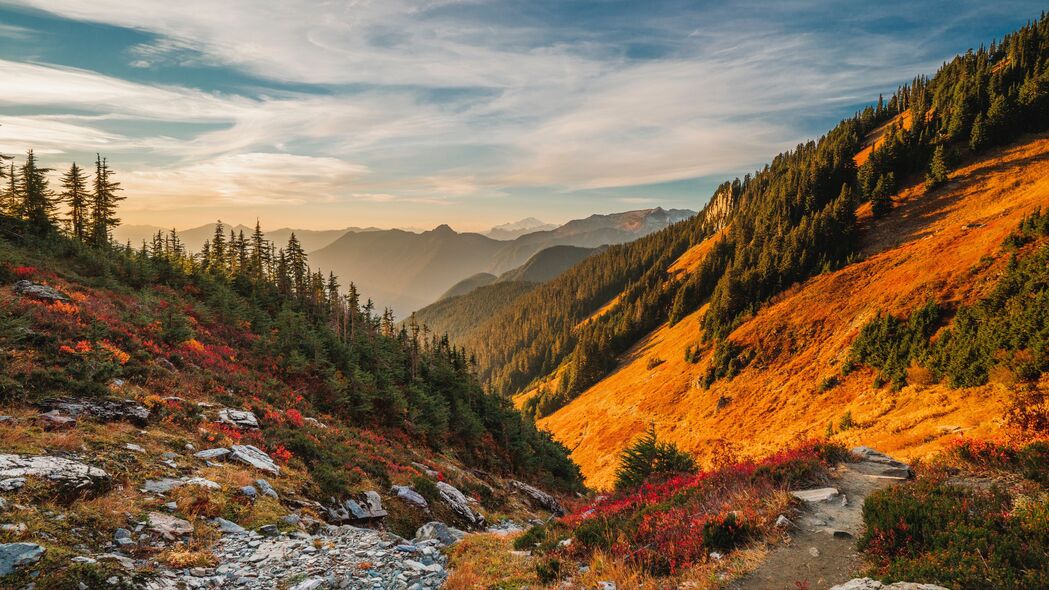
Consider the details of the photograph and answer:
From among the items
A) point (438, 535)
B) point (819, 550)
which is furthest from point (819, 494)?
point (438, 535)

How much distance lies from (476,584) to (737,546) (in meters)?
5.51

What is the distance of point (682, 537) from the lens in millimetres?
8734

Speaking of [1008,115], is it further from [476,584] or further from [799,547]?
[476,584]

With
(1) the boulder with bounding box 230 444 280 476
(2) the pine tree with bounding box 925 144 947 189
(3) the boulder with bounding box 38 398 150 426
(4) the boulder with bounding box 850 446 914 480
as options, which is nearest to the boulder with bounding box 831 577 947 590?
(4) the boulder with bounding box 850 446 914 480

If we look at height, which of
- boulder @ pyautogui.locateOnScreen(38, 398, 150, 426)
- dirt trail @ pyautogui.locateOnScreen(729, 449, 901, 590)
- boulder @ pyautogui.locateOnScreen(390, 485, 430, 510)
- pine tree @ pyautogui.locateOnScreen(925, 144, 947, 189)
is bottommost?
boulder @ pyautogui.locateOnScreen(390, 485, 430, 510)

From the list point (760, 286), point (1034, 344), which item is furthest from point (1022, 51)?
point (1034, 344)

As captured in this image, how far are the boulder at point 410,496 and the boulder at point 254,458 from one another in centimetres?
474

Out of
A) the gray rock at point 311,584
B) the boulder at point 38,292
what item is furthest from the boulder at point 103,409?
the boulder at point 38,292

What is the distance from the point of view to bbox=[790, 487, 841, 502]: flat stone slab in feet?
31.9

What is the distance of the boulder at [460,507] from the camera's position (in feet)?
59.9

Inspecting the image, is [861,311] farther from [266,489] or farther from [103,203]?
[103,203]

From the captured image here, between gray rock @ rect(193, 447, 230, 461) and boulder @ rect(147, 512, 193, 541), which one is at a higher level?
boulder @ rect(147, 512, 193, 541)

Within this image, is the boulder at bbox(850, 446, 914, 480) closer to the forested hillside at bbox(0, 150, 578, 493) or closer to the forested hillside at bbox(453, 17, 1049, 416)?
the forested hillside at bbox(0, 150, 578, 493)

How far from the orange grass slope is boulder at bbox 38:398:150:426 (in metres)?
32.3
